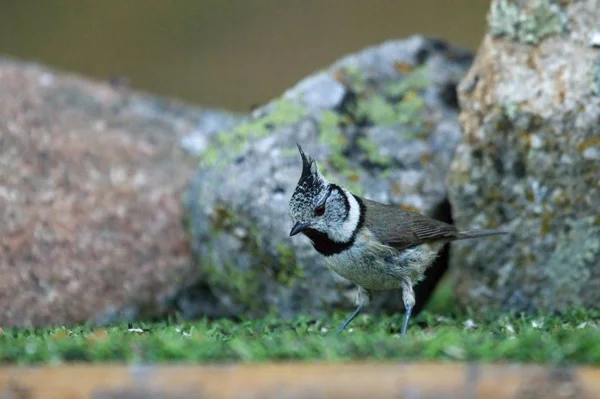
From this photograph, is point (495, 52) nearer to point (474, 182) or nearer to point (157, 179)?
point (474, 182)

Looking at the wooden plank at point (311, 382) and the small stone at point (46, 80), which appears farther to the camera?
the small stone at point (46, 80)

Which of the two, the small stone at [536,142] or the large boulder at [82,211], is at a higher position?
the small stone at [536,142]

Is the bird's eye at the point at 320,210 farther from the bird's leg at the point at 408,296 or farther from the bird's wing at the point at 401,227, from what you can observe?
the bird's leg at the point at 408,296

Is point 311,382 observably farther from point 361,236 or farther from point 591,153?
point 591,153

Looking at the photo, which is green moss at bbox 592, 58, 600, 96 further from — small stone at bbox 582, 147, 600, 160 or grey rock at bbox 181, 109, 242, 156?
grey rock at bbox 181, 109, 242, 156

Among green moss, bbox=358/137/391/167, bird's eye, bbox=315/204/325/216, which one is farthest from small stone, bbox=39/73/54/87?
bird's eye, bbox=315/204/325/216

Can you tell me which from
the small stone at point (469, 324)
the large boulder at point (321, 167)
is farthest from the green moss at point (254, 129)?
the small stone at point (469, 324)

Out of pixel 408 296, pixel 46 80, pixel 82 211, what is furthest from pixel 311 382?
pixel 46 80
